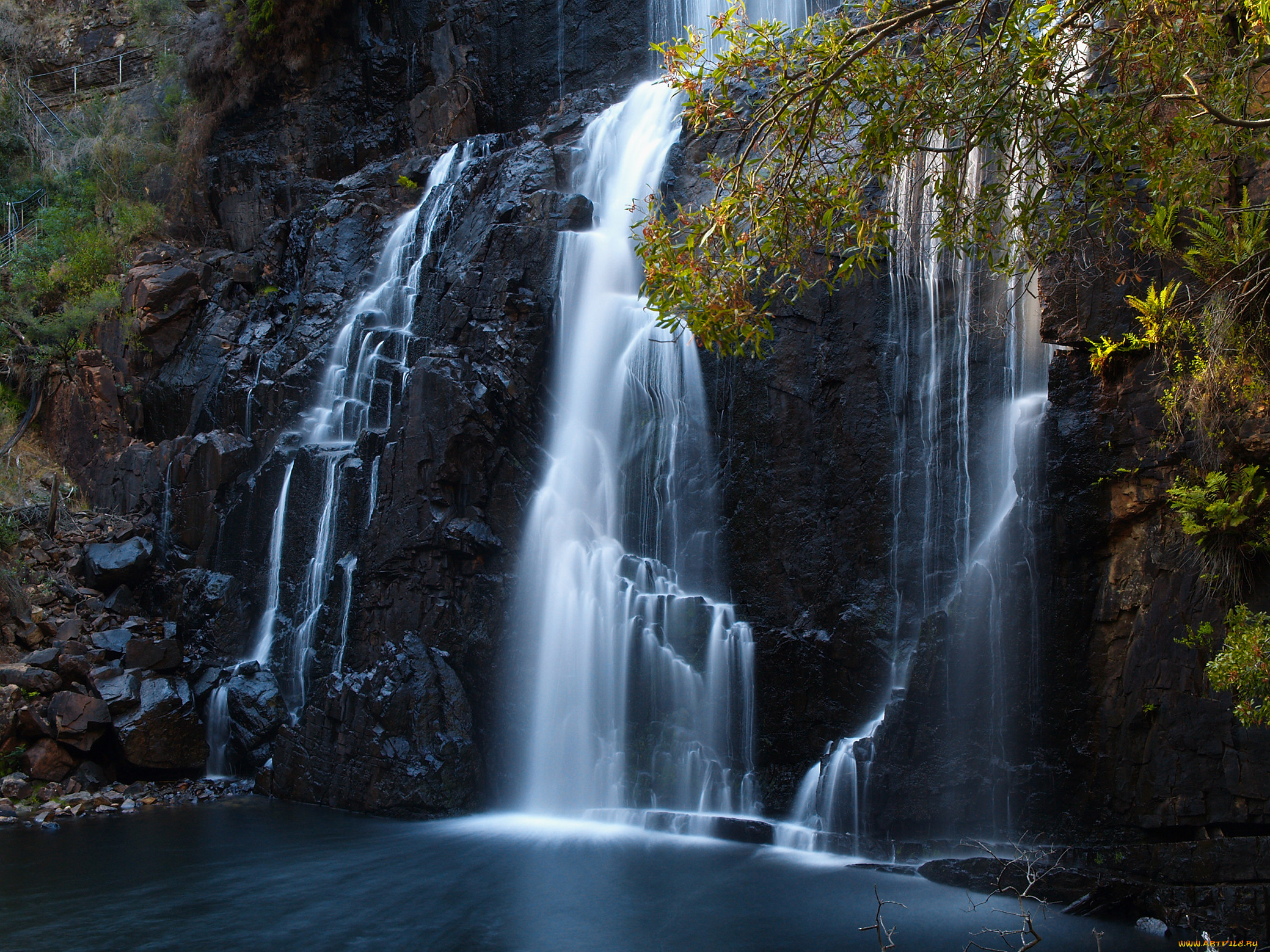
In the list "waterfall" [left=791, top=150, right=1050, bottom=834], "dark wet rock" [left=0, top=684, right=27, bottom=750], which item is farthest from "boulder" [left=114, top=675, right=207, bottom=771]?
"waterfall" [left=791, top=150, right=1050, bottom=834]

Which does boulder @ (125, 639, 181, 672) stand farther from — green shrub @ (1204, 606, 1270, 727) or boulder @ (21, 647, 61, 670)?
green shrub @ (1204, 606, 1270, 727)

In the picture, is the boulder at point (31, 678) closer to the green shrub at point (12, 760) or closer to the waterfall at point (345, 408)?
the green shrub at point (12, 760)

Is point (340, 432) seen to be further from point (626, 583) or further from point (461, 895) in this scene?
point (461, 895)

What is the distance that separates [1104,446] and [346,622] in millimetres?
11126

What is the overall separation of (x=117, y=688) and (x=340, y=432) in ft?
18.5

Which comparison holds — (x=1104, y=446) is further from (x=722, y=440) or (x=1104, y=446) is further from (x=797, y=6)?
(x=797, y=6)

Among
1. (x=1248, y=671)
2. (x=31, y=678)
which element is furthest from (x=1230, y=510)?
(x=31, y=678)

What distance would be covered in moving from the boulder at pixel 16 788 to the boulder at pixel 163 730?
1.29 metres

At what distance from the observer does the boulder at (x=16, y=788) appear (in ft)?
43.0

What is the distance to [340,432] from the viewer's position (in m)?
17.0

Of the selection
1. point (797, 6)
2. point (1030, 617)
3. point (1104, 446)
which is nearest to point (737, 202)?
point (1104, 446)

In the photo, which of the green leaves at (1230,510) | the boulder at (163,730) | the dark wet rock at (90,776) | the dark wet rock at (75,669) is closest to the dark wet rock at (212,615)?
the boulder at (163,730)

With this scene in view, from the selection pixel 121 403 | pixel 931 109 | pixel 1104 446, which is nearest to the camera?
pixel 931 109

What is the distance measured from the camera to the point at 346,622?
14.5m
